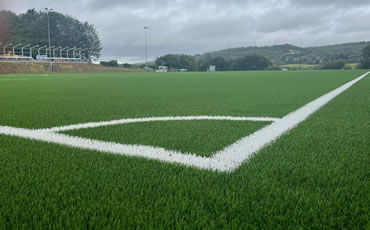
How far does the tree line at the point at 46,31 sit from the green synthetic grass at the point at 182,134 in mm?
68588

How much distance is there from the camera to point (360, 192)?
4.28ft

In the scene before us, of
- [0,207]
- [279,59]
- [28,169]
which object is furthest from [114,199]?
[279,59]

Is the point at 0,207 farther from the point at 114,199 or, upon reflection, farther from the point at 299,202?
the point at 299,202

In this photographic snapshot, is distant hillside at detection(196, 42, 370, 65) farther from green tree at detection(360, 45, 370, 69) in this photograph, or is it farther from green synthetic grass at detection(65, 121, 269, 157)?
green synthetic grass at detection(65, 121, 269, 157)

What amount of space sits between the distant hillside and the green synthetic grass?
264 ft

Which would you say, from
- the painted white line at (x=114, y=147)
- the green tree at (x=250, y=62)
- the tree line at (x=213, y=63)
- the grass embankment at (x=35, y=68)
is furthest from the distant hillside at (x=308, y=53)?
the painted white line at (x=114, y=147)

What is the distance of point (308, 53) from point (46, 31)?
8216cm

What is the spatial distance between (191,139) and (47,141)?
107 centimetres

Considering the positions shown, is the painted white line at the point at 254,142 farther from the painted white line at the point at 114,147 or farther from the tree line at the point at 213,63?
the tree line at the point at 213,63

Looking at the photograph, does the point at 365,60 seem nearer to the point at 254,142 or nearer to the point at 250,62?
the point at 250,62

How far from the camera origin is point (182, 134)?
2.43 meters

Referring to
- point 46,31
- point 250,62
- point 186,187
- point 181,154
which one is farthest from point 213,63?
point 186,187

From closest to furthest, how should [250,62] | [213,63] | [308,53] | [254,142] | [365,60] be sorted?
[254,142] < [365,60] < [250,62] < [213,63] < [308,53]

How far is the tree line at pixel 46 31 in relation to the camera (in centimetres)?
6253
